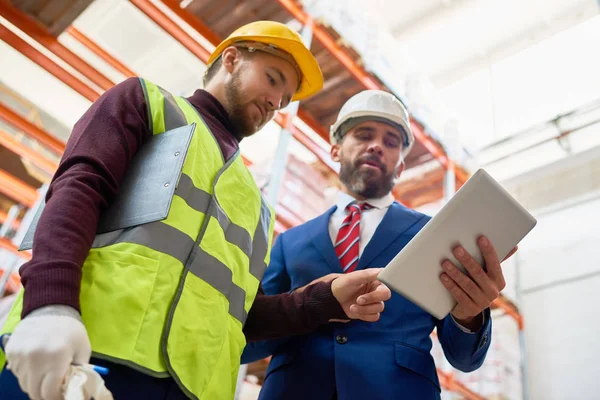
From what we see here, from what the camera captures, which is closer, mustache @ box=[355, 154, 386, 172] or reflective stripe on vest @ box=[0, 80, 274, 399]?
reflective stripe on vest @ box=[0, 80, 274, 399]

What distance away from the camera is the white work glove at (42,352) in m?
1.15

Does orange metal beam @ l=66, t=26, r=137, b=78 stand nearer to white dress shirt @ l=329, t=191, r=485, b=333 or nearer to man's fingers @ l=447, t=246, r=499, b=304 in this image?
white dress shirt @ l=329, t=191, r=485, b=333

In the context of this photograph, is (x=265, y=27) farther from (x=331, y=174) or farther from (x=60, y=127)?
(x=60, y=127)

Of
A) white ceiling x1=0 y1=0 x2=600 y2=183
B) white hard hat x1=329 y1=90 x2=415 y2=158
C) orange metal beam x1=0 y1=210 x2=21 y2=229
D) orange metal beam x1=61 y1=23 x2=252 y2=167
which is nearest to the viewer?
white hard hat x1=329 y1=90 x2=415 y2=158

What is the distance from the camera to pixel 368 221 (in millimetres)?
2617

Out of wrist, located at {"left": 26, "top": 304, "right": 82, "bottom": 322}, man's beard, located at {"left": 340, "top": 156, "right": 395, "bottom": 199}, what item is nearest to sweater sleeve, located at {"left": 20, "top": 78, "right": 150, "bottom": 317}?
wrist, located at {"left": 26, "top": 304, "right": 82, "bottom": 322}

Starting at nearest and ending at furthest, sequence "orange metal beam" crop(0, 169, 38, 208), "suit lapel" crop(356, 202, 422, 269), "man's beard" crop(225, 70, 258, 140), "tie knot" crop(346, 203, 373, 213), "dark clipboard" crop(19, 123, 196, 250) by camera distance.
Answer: "dark clipboard" crop(19, 123, 196, 250) < "man's beard" crop(225, 70, 258, 140) < "suit lapel" crop(356, 202, 422, 269) < "tie knot" crop(346, 203, 373, 213) < "orange metal beam" crop(0, 169, 38, 208)

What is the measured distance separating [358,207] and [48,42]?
130 inches

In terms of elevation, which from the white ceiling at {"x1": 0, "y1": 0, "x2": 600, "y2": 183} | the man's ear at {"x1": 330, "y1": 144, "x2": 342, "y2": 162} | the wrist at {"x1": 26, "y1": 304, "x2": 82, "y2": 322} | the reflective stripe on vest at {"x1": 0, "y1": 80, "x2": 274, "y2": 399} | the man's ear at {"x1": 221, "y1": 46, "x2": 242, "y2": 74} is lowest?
the wrist at {"x1": 26, "y1": 304, "x2": 82, "y2": 322}

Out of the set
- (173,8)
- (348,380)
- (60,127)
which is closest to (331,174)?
(173,8)

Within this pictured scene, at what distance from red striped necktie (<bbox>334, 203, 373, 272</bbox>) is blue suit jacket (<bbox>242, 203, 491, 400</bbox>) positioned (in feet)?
0.19

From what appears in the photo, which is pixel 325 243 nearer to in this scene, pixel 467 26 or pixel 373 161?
pixel 373 161

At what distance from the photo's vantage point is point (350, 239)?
2512mm

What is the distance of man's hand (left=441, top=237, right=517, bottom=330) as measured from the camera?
182cm
